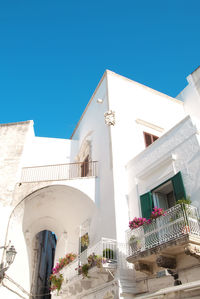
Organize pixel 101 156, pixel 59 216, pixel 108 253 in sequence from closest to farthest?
pixel 108 253
pixel 101 156
pixel 59 216

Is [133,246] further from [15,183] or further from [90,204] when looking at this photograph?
[15,183]

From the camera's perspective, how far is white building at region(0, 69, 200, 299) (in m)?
8.93

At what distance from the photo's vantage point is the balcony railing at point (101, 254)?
8.81 meters

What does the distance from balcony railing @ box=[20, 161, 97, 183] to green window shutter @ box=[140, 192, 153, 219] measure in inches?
140

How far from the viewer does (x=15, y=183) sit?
12.5m

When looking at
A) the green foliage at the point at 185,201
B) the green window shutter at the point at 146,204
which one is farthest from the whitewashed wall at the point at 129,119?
the green foliage at the point at 185,201

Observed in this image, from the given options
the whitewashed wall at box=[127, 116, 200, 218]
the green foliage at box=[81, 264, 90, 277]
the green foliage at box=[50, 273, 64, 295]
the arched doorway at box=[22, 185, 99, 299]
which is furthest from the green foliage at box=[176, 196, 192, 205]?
the green foliage at box=[50, 273, 64, 295]

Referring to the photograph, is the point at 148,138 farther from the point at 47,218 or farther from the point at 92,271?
the point at 92,271

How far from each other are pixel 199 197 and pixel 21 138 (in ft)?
32.2

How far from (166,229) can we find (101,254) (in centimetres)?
252

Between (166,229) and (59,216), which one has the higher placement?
(59,216)

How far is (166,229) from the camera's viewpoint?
25.4 feet

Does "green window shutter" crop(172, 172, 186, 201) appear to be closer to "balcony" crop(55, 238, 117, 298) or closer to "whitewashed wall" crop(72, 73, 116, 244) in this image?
"whitewashed wall" crop(72, 73, 116, 244)

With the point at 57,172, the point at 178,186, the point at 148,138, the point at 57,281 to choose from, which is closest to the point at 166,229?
the point at 178,186
